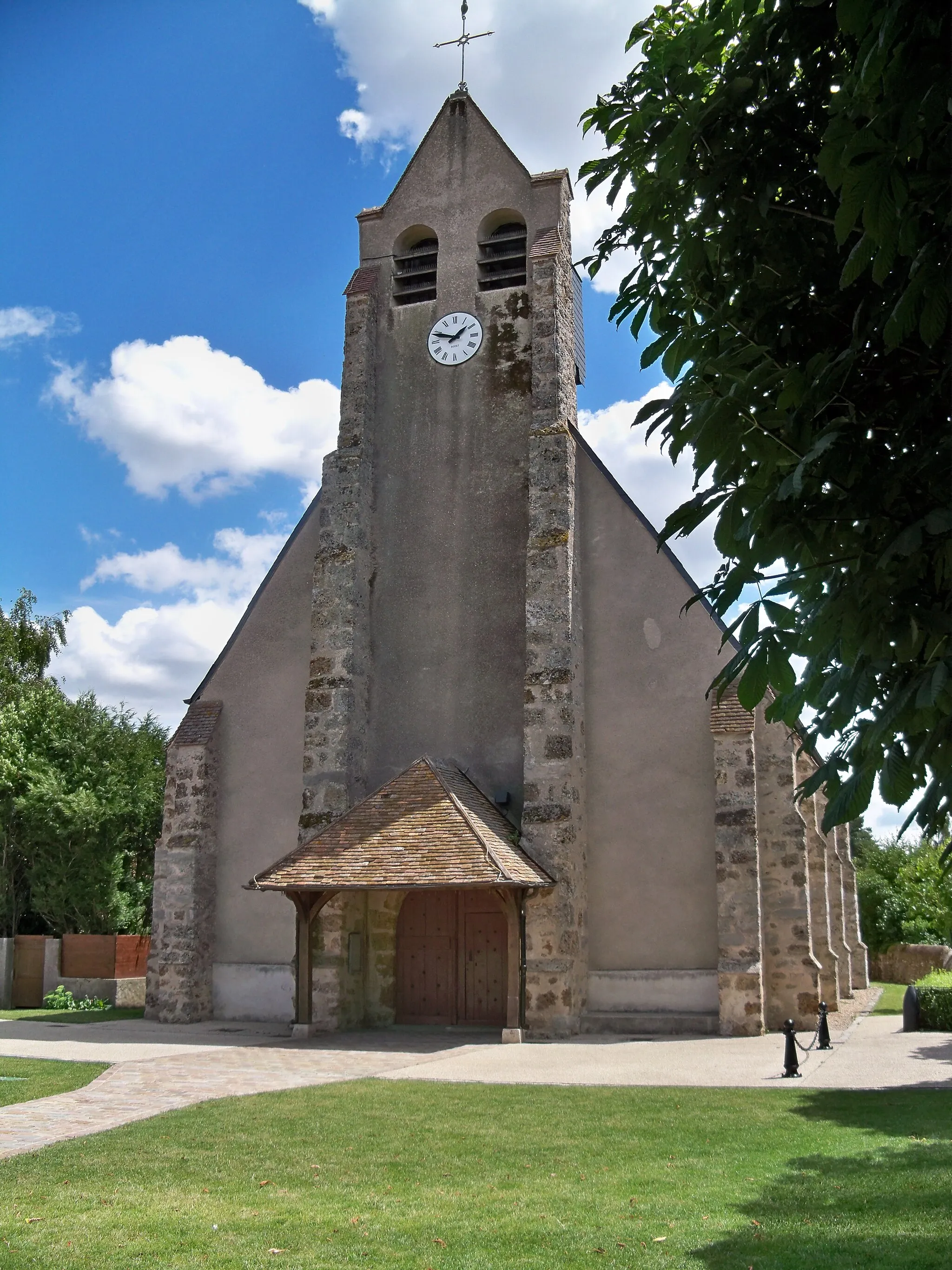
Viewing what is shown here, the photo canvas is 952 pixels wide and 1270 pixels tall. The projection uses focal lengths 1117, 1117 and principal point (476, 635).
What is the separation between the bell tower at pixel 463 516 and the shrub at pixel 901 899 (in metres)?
14.9

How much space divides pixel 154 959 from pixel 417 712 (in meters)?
6.13

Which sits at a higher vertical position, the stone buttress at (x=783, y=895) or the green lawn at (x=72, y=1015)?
the stone buttress at (x=783, y=895)

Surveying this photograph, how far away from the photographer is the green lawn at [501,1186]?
5652mm

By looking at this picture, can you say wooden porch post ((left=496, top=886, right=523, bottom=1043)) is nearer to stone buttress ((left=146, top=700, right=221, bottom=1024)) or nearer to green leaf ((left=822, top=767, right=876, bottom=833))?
stone buttress ((left=146, top=700, right=221, bottom=1024))

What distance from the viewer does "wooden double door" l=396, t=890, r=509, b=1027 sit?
17.6 metres

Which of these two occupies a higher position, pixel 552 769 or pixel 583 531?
pixel 583 531

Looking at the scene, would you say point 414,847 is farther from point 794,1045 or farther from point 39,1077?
point 794,1045

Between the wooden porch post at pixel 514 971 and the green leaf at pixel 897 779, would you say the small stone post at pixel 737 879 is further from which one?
the green leaf at pixel 897 779

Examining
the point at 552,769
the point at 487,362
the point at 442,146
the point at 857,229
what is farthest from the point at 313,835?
the point at 857,229

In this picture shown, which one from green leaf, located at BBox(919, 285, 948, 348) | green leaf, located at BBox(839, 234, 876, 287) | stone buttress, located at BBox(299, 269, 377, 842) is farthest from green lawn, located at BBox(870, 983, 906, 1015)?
green leaf, located at BBox(839, 234, 876, 287)

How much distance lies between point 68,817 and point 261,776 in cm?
845

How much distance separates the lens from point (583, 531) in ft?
61.4

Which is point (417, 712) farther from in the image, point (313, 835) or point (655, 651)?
point (655, 651)

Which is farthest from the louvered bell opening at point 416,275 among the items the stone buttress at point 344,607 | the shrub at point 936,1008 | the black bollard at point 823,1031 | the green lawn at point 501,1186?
the green lawn at point 501,1186
